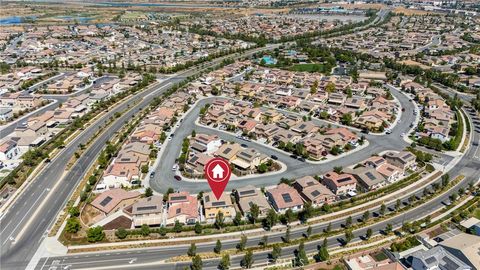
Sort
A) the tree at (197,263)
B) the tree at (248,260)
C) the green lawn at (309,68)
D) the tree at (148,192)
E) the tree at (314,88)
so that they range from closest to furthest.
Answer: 1. the tree at (197,263)
2. the tree at (248,260)
3. the tree at (148,192)
4. the tree at (314,88)
5. the green lawn at (309,68)

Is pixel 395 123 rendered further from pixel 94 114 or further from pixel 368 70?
pixel 94 114

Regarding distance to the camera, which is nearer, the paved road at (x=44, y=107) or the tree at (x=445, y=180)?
the tree at (x=445, y=180)

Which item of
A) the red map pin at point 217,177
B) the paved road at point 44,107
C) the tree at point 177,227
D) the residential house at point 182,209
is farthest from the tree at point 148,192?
the paved road at point 44,107

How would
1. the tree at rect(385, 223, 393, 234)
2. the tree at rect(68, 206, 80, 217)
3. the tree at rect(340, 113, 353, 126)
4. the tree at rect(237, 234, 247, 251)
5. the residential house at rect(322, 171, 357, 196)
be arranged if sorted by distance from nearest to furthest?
the tree at rect(237, 234, 247, 251)
the tree at rect(385, 223, 393, 234)
the tree at rect(68, 206, 80, 217)
the residential house at rect(322, 171, 357, 196)
the tree at rect(340, 113, 353, 126)

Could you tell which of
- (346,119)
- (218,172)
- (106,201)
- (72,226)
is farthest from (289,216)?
(346,119)

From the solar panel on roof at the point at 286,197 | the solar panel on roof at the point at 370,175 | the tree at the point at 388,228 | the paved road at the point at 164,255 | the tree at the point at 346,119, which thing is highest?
the tree at the point at 346,119

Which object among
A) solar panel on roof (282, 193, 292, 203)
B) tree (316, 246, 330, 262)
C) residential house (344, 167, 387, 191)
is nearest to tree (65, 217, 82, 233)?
solar panel on roof (282, 193, 292, 203)

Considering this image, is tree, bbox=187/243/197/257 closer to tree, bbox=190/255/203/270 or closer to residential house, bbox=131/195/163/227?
tree, bbox=190/255/203/270

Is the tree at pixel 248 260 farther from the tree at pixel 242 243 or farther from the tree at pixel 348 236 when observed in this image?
the tree at pixel 348 236
